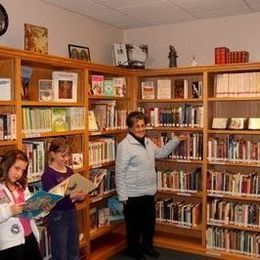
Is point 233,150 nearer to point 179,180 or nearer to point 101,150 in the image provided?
point 179,180

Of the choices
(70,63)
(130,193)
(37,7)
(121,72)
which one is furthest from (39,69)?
(130,193)

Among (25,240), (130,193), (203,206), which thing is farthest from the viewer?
(203,206)

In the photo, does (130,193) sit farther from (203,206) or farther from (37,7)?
(37,7)

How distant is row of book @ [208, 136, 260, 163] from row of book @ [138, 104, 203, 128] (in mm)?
287

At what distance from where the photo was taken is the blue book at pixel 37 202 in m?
2.30

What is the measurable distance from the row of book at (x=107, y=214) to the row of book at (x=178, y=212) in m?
0.48

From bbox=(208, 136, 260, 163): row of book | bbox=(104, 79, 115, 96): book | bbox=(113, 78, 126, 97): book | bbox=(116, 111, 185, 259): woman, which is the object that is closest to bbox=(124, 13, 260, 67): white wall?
bbox=(113, 78, 126, 97): book

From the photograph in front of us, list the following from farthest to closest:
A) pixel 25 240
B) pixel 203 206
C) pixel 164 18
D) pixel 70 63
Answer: pixel 164 18, pixel 203 206, pixel 70 63, pixel 25 240

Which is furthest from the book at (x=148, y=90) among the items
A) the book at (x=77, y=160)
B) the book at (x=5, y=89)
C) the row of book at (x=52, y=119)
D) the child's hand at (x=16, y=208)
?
the child's hand at (x=16, y=208)

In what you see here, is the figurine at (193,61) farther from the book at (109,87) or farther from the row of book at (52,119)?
the row of book at (52,119)

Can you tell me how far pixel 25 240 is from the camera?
8.05 ft

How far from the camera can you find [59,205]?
2877mm

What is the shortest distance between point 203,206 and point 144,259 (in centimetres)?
86

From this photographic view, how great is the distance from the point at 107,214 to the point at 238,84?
203cm
